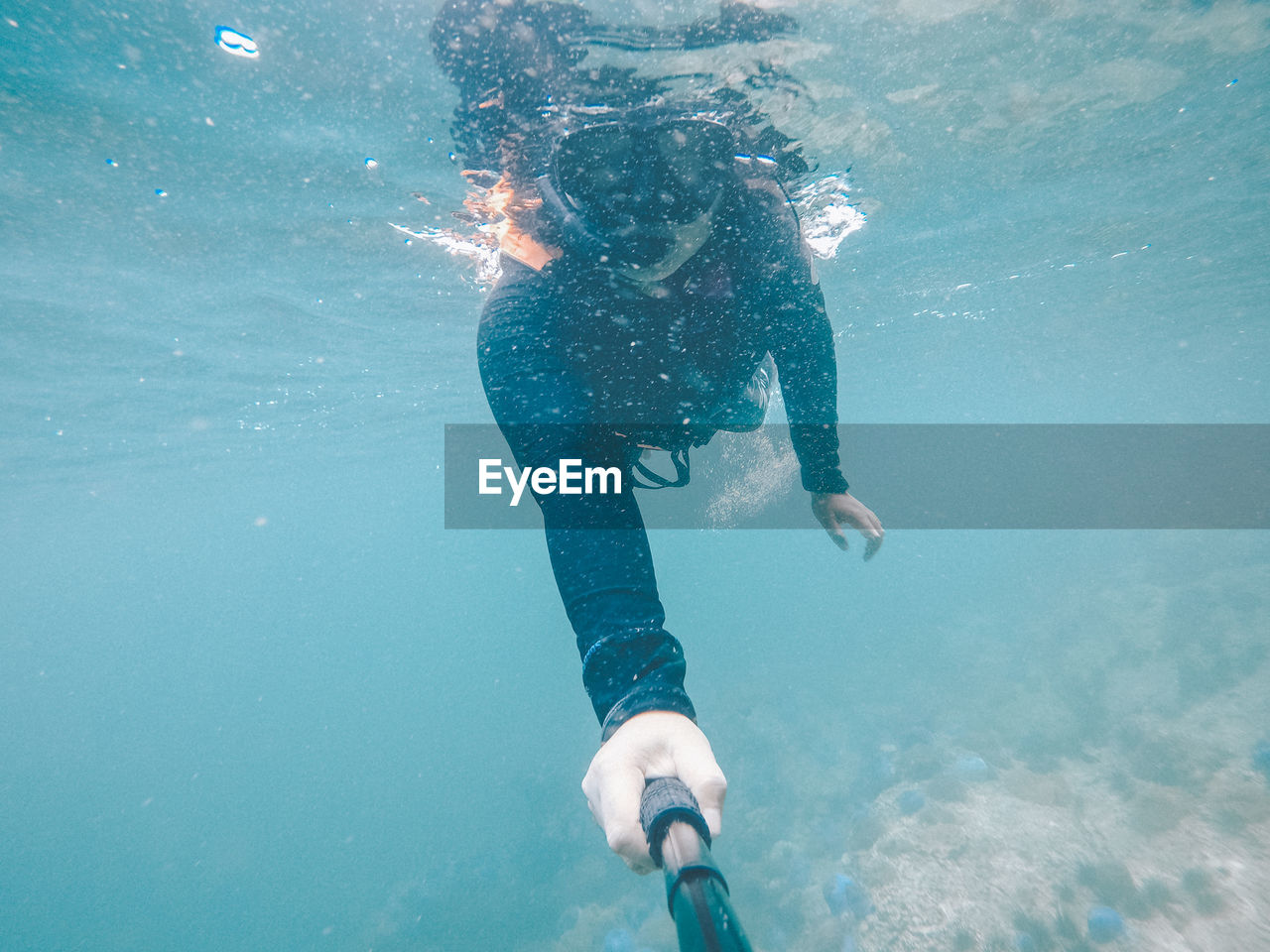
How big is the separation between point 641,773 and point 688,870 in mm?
339

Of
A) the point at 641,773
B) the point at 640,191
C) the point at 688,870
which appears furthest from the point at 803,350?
the point at 688,870

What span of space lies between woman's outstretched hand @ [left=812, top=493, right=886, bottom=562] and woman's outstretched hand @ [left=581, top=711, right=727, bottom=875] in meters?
2.23

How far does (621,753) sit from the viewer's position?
4.53ft

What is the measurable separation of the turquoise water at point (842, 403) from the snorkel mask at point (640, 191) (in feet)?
10.4

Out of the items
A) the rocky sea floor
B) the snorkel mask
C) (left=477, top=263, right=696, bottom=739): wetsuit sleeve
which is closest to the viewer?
(left=477, top=263, right=696, bottom=739): wetsuit sleeve

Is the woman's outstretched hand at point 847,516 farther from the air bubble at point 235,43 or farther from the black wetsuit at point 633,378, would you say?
the air bubble at point 235,43

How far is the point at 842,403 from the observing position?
118ft

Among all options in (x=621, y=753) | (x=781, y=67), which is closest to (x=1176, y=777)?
(x=781, y=67)

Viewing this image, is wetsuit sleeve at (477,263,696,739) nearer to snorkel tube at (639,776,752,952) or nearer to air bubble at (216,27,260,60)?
snorkel tube at (639,776,752,952)

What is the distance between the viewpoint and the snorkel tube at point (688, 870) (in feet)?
3.13

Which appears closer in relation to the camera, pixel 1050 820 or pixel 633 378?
pixel 633 378

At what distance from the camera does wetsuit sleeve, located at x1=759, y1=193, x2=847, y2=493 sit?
2932mm

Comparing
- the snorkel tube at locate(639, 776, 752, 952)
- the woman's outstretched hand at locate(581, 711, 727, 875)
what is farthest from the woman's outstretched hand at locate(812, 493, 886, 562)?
the snorkel tube at locate(639, 776, 752, 952)

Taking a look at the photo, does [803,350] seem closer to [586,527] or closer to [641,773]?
[586,527]
